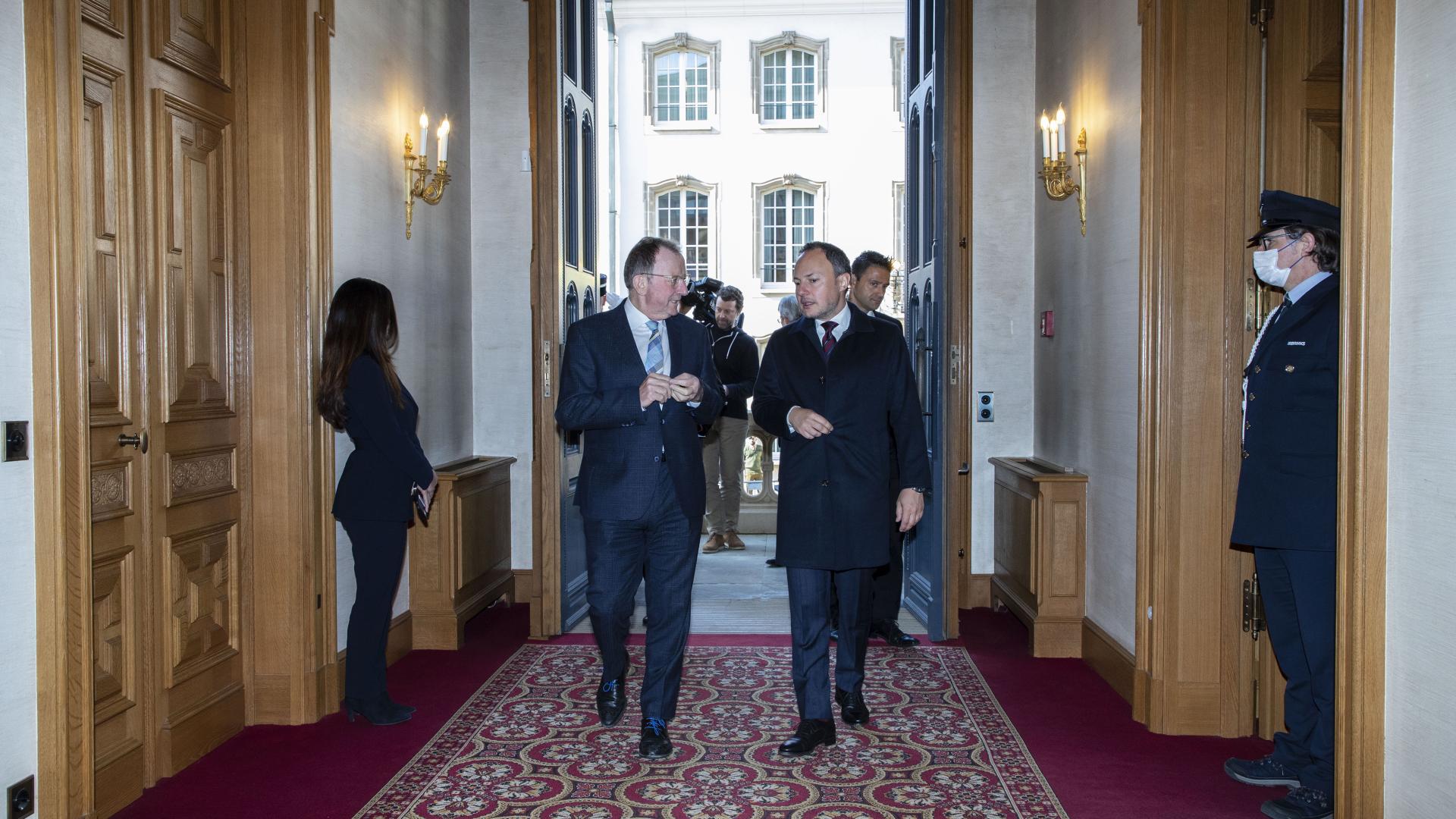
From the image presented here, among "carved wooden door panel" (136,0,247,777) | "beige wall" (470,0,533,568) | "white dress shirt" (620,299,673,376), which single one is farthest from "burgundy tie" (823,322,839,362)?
"beige wall" (470,0,533,568)

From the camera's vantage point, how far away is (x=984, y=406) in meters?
6.43

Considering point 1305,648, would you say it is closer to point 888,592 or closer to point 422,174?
point 888,592

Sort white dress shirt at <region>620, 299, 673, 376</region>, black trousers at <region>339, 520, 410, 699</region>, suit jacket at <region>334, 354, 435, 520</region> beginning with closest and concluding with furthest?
white dress shirt at <region>620, 299, 673, 376</region> < suit jacket at <region>334, 354, 435, 520</region> < black trousers at <region>339, 520, 410, 699</region>

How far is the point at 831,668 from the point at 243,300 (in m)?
2.93

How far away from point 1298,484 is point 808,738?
5.63 feet

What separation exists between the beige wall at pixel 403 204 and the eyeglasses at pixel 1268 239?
331 cm

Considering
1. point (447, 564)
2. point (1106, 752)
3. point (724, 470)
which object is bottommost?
point (1106, 752)

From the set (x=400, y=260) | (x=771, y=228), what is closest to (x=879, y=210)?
(x=771, y=228)

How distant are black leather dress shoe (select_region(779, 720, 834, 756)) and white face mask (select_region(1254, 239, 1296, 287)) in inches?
78.9

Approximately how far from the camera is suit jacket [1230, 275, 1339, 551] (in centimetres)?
337

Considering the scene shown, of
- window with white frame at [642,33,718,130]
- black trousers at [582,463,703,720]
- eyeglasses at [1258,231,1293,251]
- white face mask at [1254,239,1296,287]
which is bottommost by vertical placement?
black trousers at [582,463,703,720]

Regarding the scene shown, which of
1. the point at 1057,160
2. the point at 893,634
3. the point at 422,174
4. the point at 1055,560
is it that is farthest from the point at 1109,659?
the point at 422,174

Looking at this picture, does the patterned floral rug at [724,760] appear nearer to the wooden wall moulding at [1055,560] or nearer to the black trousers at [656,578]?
the black trousers at [656,578]

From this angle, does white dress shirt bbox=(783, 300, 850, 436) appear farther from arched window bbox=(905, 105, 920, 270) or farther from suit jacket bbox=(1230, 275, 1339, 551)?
arched window bbox=(905, 105, 920, 270)
